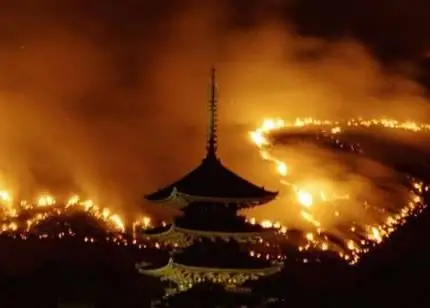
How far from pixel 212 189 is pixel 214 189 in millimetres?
38

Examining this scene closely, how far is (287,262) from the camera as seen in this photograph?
A: 38625mm

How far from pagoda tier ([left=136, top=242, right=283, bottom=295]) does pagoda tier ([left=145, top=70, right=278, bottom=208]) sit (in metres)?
0.89

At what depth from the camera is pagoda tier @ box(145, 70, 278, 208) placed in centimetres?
2508

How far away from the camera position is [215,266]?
24.9 meters

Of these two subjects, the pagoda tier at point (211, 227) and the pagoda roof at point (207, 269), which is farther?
the pagoda tier at point (211, 227)

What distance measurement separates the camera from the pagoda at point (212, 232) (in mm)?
25047

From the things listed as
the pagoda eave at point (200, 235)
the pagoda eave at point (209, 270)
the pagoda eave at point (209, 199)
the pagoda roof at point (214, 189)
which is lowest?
the pagoda eave at point (209, 270)

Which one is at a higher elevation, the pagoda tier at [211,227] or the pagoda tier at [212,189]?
the pagoda tier at [212,189]

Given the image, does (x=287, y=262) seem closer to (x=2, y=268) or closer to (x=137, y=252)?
(x=137, y=252)

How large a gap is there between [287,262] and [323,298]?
5.96 feet

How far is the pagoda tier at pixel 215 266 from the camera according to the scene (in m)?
25.0

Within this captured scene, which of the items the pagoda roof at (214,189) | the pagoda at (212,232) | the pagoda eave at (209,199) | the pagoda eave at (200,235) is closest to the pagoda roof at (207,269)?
the pagoda at (212,232)

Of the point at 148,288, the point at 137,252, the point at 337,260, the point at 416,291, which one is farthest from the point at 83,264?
the point at 416,291

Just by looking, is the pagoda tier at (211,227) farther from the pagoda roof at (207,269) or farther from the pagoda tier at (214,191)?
the pagoda roof at (207,269)
